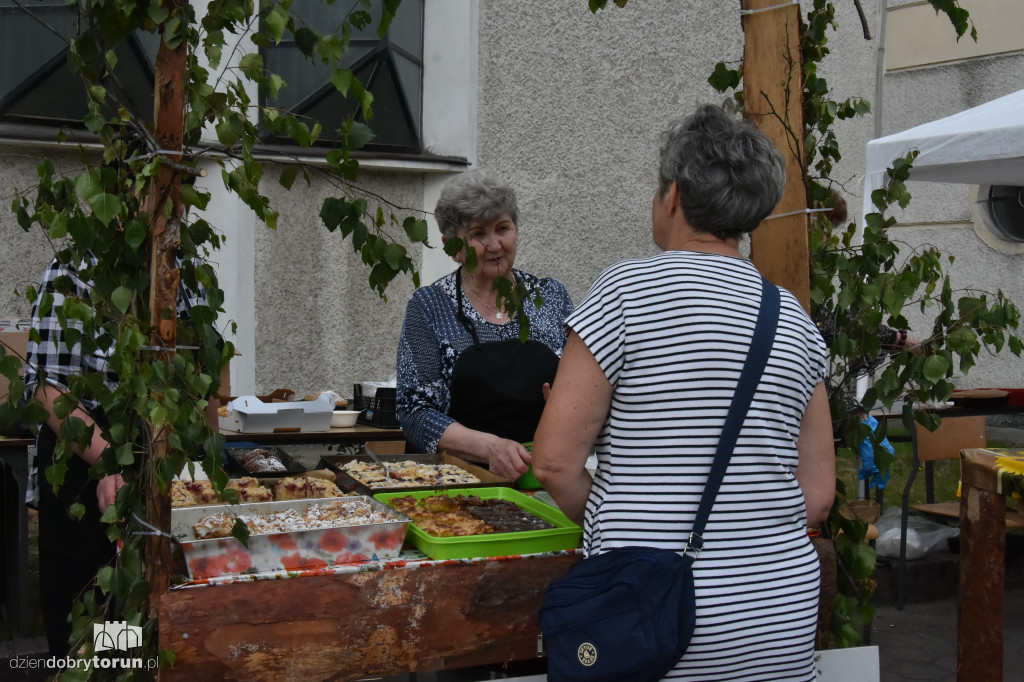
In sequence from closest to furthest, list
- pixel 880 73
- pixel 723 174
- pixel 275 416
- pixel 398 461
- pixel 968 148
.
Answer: pixel 723 174 < pixel 398 461 < pixel 275 416 < pixel 968 148 < pixel 880 73

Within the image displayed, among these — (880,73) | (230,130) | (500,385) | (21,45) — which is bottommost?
(500,385)

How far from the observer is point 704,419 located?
5.68 feet

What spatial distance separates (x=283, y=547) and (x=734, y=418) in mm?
962

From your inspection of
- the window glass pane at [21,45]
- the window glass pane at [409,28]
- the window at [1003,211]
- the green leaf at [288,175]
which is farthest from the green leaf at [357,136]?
the window at [1003,211]

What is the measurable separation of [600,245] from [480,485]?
5544mm

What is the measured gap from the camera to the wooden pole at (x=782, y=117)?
2.43 meters

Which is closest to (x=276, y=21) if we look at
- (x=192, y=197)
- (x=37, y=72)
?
(x=192, y=197)

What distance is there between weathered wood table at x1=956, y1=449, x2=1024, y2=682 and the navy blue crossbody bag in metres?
2.01

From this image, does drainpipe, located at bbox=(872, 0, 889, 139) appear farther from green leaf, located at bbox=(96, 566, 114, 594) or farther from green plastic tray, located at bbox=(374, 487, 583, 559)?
green leaf, located at bbox=(96, 566, 114, 594)

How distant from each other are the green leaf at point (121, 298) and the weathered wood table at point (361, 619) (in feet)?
1.83

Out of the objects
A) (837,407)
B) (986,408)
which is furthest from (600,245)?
(837,407)

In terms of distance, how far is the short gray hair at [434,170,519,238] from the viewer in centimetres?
316

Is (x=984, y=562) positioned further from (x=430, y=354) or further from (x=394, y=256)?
(x=394, y=256)

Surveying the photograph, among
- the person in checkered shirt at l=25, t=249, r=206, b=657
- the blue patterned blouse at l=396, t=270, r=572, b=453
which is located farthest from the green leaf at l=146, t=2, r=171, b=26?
the blue patterned blouse at l=396, t=270, r=572, b=453
